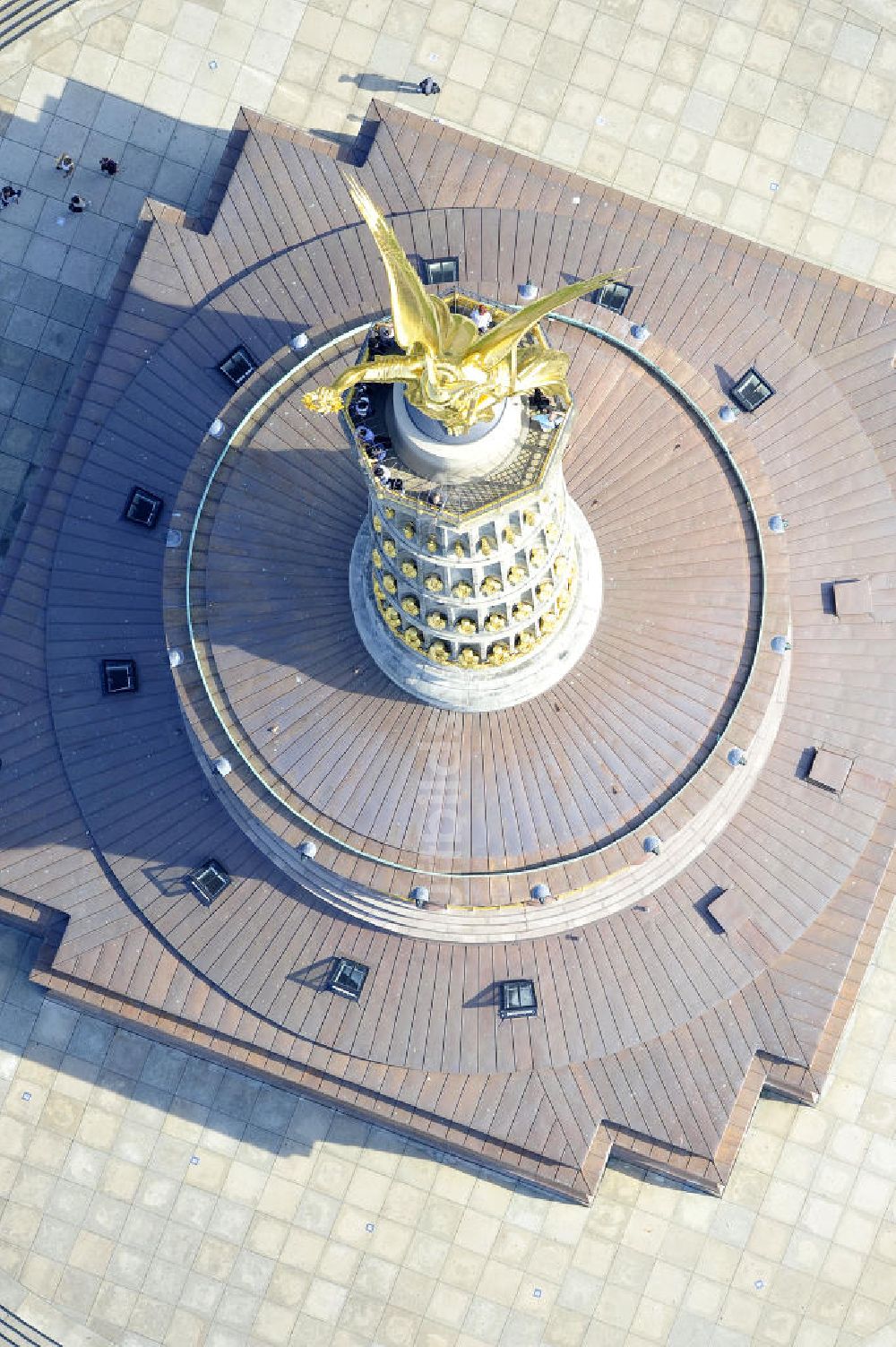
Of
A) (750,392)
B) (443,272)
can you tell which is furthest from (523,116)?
(750,392)

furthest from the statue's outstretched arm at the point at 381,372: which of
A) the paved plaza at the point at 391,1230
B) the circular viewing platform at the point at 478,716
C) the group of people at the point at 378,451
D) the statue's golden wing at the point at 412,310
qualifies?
the paved plaza at the point at 391,1230

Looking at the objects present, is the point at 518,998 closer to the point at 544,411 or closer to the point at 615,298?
the point at 544,411

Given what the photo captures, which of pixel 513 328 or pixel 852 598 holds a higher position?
pixel 852 598

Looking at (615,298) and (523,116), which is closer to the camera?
(615,298)

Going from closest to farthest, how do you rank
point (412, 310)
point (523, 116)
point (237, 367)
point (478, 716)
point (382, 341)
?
1. point (412, 310)
2. point (382, 341)
3. point (478, 716)
4. point (237, 367)
5. point (523, 116)

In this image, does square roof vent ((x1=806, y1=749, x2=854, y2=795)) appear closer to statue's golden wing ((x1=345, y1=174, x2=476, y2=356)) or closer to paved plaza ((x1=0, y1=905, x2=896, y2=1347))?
paved plaza ((x1=0, y1=905, x2=896, y2=1347))

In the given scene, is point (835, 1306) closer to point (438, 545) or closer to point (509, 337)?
point (438, 545)

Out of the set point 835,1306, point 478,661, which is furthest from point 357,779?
point 835,1306
